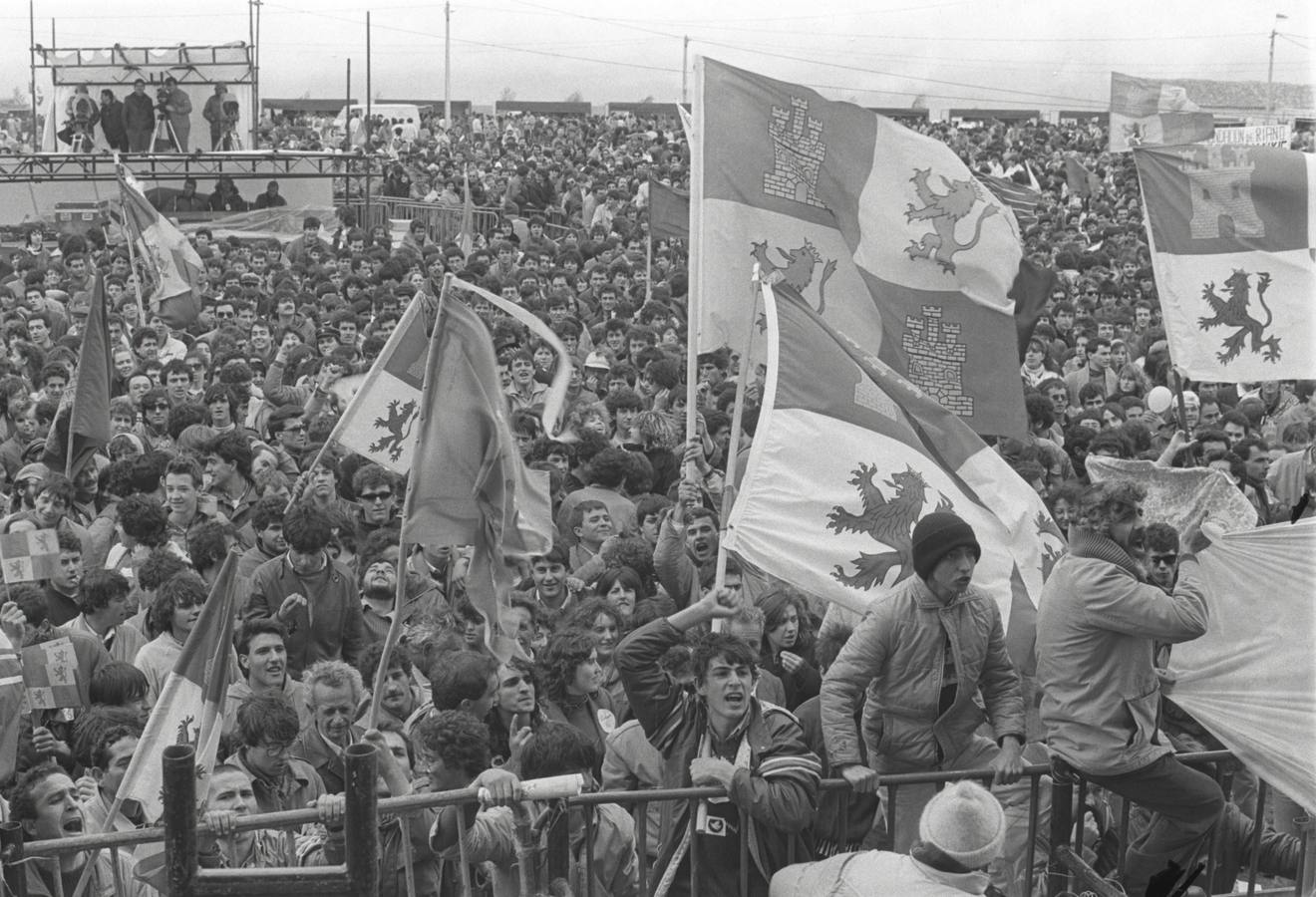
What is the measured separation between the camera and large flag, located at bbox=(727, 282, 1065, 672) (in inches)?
242

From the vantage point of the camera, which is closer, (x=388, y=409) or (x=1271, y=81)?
(x=388, y=409)

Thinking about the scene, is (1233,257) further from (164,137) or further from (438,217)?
(164,137)

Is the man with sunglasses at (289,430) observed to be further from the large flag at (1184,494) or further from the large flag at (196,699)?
the large flag at (196,699)

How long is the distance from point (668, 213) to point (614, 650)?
11093mm

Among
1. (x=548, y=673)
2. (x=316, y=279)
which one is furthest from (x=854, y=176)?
(x=316, y=279)

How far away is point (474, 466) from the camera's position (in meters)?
6.56

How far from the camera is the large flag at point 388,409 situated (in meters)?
7.67

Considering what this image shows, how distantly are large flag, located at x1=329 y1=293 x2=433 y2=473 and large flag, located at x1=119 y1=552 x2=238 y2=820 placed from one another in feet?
7.37

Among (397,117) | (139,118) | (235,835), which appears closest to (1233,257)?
(235,835)

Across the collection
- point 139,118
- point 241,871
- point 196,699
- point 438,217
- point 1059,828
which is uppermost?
point 139,118

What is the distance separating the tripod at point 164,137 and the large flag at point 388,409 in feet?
98.9

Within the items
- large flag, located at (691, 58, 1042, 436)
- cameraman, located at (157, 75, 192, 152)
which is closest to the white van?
cameraman, located at (157, 75, 192, 152)

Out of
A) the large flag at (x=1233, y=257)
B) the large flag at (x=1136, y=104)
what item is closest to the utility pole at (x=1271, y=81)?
the large flag at (x=1136, y=104)

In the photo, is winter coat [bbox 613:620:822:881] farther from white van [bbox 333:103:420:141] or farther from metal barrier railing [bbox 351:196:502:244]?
white van [bbox 333:103:420:141]
